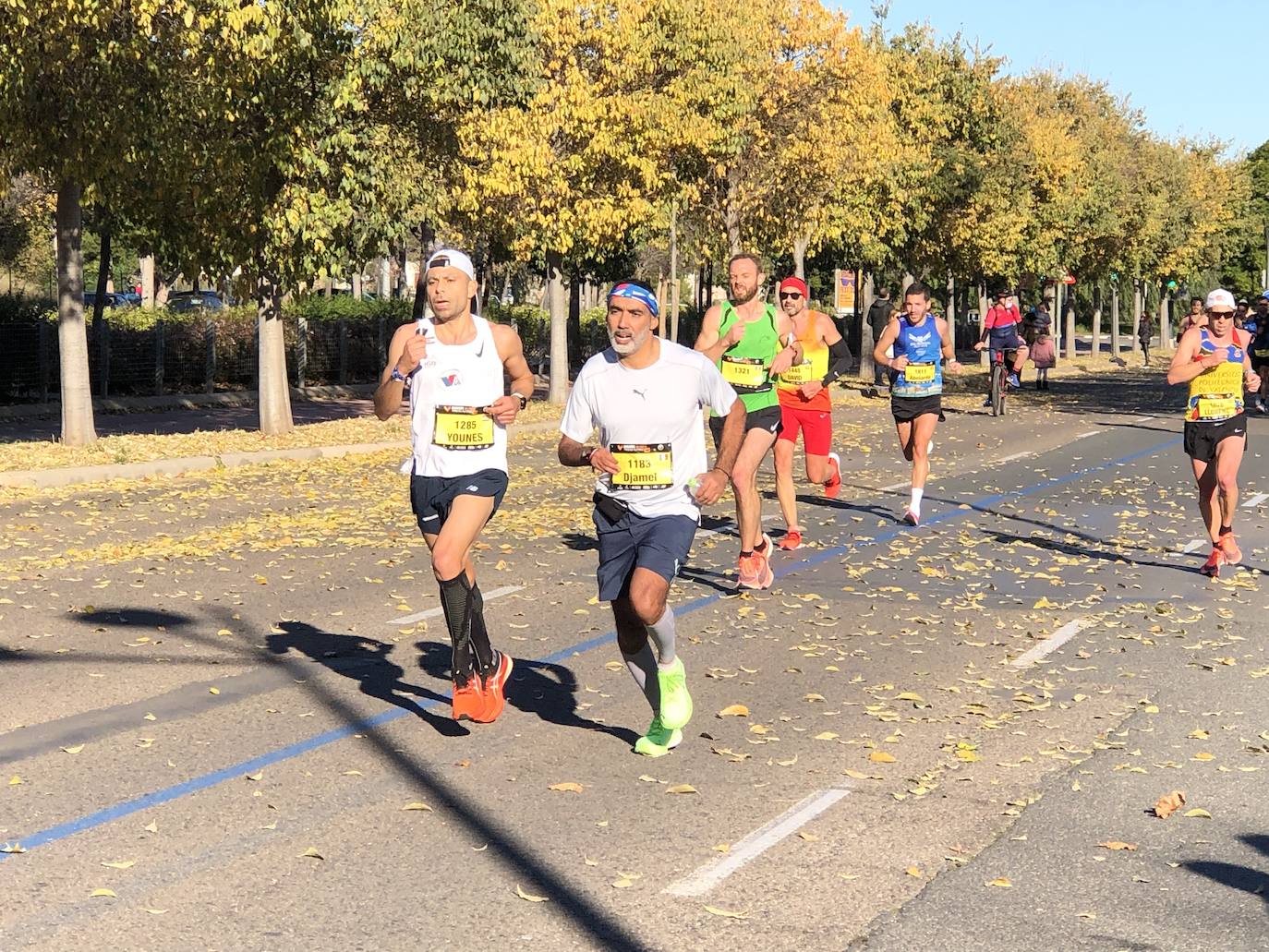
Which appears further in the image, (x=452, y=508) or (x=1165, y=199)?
(x=1165, y=199)

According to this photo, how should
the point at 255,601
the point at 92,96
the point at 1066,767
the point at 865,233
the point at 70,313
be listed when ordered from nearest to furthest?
the point at 1066,767
the point at 255,601
the point at 92,96
the point at 70,313
the point at 865,233

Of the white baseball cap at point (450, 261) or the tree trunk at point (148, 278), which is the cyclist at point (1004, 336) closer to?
the white baseball cap at point (450, 261)

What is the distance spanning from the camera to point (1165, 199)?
69188 mm

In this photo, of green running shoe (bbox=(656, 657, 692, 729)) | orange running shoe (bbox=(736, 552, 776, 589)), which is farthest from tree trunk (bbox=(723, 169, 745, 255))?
green running shoe (bbox=(656, 657, 692, 729))

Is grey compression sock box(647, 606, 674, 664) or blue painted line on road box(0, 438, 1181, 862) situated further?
grey compression sock box(647, 606, 674, 664)

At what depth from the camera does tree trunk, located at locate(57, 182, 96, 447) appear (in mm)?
20578

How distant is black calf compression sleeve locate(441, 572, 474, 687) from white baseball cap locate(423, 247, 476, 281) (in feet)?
4.12

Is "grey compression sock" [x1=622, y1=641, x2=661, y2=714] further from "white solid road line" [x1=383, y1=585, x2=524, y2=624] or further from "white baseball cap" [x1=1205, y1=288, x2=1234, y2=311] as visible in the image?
"white baseball cap" [x1=1205, y1=288, x2=1234, y2=311]

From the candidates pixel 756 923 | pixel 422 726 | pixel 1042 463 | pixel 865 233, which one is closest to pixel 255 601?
pixel 422 726

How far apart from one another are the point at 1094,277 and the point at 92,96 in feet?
159

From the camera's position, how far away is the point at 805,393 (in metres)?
13.7

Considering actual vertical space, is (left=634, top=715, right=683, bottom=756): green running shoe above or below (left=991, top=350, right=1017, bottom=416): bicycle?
below

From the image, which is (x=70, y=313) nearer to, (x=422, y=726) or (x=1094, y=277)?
(x=422, y=726)

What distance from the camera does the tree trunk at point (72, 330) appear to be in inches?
810
